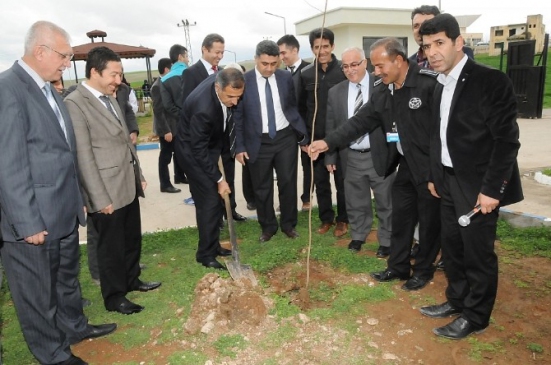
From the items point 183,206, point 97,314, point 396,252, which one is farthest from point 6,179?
point 183,206

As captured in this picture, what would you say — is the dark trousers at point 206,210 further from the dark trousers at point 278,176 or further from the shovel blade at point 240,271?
the dark trousers at point 278,176

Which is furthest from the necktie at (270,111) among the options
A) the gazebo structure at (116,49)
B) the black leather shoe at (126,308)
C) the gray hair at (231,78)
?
the gazebo structure at (116,49)

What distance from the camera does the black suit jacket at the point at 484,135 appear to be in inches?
109

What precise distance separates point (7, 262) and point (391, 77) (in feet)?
10.0

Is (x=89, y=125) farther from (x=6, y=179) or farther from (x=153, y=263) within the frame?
(x=153, y=263)

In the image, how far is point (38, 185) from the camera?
8.99 feet

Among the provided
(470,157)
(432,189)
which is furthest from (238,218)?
(470,157)

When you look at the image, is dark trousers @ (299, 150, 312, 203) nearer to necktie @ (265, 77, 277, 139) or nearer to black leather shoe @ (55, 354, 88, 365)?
necktie @ (265, 77, 277, 139)

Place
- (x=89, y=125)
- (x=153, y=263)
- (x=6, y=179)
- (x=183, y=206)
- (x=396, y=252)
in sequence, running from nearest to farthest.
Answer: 1. (x=6, y=179)
2. (x=89, y=125)
3. (x=396, y=252)
4. (x=153, y=263)
5. (x=183, y=206)

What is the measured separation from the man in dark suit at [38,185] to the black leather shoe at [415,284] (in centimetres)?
269

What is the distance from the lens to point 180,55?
717cm

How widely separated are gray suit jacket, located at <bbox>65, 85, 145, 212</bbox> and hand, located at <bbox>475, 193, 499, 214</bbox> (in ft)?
8.72

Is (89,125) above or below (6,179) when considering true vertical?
above

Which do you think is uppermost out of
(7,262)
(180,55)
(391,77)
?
(180,55)
